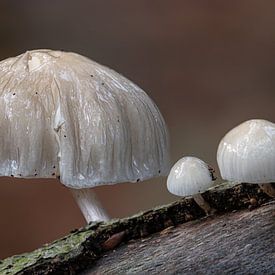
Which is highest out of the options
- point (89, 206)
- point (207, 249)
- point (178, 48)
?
point (178, 48)

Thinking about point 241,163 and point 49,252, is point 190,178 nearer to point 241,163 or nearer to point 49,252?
point 241,163

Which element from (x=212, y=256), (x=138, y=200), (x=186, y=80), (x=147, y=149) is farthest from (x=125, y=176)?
(x=186, y=80)

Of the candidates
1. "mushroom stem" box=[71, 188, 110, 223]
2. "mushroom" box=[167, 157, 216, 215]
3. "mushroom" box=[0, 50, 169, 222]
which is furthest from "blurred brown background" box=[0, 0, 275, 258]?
"mushroom" box=[167, 157, 216, 215]

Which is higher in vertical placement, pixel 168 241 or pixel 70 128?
pixel 70 128

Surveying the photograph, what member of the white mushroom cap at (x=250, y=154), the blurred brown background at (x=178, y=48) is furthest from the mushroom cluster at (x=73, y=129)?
the blurred brown background at (x=178, y=48)

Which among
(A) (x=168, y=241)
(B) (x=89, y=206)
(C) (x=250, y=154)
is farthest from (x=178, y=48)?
(C) (x=250, y=154)

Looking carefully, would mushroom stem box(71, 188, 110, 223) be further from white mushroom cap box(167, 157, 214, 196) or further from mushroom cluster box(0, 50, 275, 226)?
white mushroom cap box(167, 157, 214, 196)
